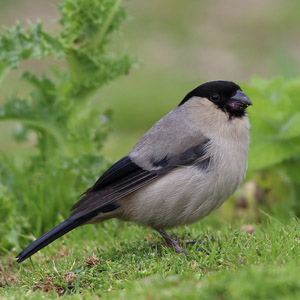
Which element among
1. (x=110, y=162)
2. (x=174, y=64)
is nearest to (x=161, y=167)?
(x=110, y=162)

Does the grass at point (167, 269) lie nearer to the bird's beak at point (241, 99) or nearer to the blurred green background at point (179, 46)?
the bird's beak at point (241, 99)

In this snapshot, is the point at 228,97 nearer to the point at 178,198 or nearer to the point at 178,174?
the point at 178,174

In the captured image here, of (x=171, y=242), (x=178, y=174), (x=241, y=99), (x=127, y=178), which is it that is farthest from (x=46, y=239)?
(x=241, y=99)

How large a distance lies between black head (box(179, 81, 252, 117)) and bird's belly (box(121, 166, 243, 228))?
2.09 ft

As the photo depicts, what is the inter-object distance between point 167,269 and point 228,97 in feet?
5.17

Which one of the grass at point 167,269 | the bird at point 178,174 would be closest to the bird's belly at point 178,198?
the bird at point 178,174

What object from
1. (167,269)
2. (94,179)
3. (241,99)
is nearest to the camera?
(167,269)

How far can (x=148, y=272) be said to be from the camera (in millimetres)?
3693

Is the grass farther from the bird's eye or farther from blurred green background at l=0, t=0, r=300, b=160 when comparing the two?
blurred green background at l=0, t=0, r=300, b=160

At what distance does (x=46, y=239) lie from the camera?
4.22m

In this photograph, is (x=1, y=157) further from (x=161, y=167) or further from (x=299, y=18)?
(x=299, y=18)

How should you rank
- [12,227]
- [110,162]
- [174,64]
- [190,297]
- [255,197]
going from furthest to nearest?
1. [174,64]
2. [255,197]
3. [110,162]
4. [12,227]
5. [190,297]

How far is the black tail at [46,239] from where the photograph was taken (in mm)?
4168

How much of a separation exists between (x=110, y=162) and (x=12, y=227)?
114 centimetres
